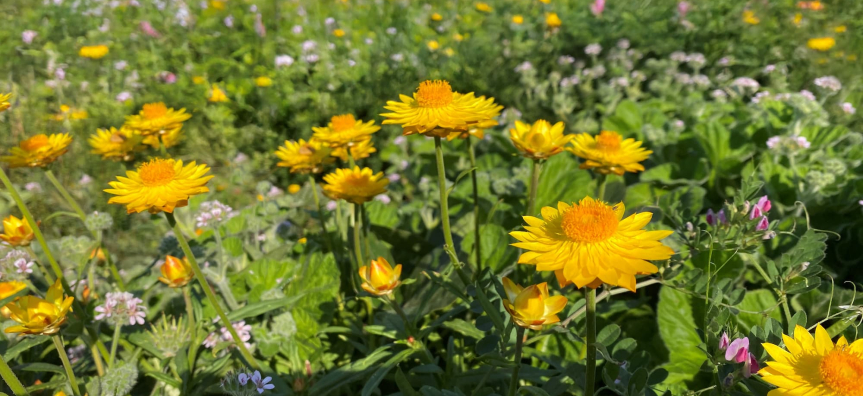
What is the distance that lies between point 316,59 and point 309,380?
325 centimetres

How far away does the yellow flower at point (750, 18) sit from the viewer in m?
4.11

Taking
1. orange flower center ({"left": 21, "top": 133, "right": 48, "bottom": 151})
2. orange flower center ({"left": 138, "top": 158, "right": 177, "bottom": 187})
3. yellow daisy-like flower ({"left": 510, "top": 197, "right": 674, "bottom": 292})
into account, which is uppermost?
yellow daisy-like flower ({"left": 510, "top": 197, "right": 674, "bottom": 292})

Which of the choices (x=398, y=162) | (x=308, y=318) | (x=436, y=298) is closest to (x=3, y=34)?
(x=398, y=162)

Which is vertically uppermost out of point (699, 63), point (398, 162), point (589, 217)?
point (589, 217)

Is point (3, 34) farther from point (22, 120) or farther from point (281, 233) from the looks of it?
point (281, 233)

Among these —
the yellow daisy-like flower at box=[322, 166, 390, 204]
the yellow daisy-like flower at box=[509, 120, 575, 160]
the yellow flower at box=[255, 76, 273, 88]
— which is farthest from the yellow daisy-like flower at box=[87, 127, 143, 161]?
the yellow flower at box=[255, 76, 273, 88]

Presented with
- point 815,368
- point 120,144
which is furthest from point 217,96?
point 815,368

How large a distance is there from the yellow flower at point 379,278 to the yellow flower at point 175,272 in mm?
574

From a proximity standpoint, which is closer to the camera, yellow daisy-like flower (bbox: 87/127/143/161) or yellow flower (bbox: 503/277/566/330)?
yellow flower (bbox: 503/277/566/330)

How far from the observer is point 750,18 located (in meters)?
4.17

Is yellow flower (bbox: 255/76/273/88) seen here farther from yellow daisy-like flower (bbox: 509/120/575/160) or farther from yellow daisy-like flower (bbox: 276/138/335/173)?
yellow daisy-like flower (bbox: 509/120/575/160)

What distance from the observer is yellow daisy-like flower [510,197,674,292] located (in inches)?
33.6

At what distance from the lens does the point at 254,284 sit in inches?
77.0

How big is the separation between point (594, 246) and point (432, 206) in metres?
1.65
